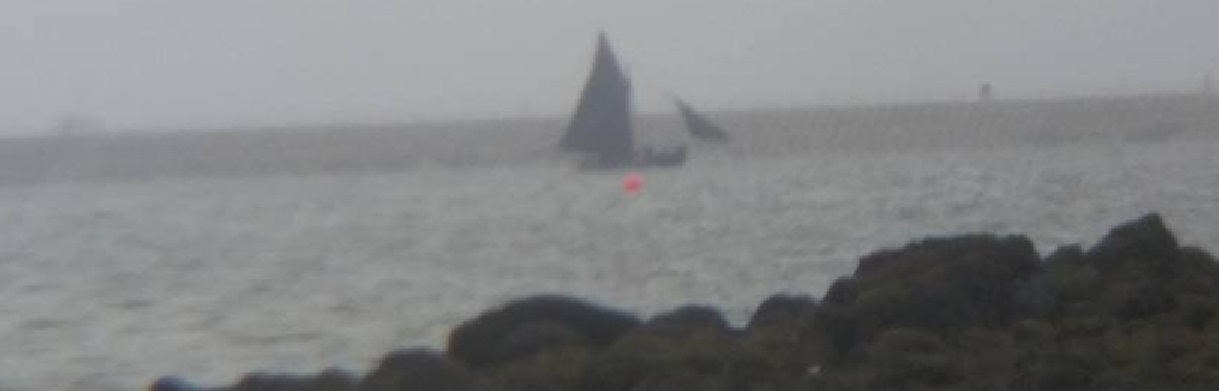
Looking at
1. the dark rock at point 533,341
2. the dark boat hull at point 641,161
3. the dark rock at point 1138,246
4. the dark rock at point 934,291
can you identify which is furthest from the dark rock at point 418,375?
the dark boat hull at point 641,161

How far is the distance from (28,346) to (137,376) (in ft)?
9.80

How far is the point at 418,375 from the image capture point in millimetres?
11453

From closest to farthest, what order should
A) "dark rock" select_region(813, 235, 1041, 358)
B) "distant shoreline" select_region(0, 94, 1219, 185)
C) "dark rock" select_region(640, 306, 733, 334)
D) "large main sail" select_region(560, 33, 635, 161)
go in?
"dark rock" select_region(813, 235, 1041, 358) → "dark rock" select_region(640, 306, 733, 334) → "large main sail" select_region(560, 33, 635, 161) → "distant shoreline" select_region(0, 94, 1219, 185)

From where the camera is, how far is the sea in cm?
1956

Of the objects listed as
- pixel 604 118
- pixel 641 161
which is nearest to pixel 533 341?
pixel 604 118

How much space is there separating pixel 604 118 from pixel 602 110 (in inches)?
5.5

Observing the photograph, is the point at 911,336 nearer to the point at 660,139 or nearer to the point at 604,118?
the point at 604,118

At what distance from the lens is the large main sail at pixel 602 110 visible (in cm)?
5206

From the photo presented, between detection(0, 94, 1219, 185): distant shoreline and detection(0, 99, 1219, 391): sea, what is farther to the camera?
detection(0, 94, 1219, 185): distant shoreline

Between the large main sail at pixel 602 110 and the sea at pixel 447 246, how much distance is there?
67cm

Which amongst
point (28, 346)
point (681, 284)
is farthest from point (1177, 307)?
point (681, 284)

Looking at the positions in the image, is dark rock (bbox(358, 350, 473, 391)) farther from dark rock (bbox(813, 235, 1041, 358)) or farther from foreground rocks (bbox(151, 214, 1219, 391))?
dark rock (bbox(813, 235, 1041, 358))

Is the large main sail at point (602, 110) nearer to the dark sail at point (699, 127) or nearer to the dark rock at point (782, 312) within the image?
the dark sail at point (699, 127)

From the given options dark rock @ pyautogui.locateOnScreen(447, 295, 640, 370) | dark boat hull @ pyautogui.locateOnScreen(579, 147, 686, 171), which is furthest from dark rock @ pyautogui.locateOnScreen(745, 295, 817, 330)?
dark boat hull @ pyautogui.locateOnScreen(579, 147, 686, 171)
